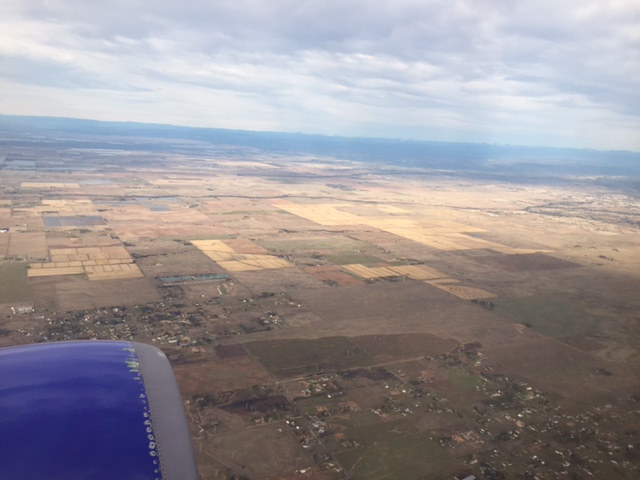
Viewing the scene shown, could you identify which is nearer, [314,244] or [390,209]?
[314,244]

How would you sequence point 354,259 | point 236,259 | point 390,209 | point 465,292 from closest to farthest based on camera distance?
point 465,292 < point 236,259 < point 354,259 < point 390,209

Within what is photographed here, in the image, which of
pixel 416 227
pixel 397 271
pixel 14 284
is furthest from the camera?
pixel 416 227

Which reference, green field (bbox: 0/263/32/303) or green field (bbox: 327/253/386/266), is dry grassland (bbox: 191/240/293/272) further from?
green field (bbox: 0/263/32/303)

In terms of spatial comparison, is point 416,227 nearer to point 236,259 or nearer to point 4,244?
point 236,259

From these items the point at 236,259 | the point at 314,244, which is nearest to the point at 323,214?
the point at 314,244

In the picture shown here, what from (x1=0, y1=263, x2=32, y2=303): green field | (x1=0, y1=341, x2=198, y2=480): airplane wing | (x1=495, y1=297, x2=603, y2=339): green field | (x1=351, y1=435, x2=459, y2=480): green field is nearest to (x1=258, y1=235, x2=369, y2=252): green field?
(x1=495, y1=297, x2=603, y2=339): green field

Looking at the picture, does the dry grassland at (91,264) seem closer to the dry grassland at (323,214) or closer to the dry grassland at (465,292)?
the dry grassland at (465,292)

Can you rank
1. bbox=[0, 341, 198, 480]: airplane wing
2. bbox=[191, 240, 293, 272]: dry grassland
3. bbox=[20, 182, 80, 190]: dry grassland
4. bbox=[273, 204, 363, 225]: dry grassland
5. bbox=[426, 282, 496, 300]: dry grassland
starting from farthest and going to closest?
1. bbox=[20, 182, 80, 190]: dry grassland
2. bbox=[273, 204, 363, 225]: dry grassland
3. bbox=[191, 240, 293, 272]: dry grassland
4. bbox=[426, 282, 496, 300]: dry grassland
5. bbox=[0, 341, 198, 480]: airplane wing
